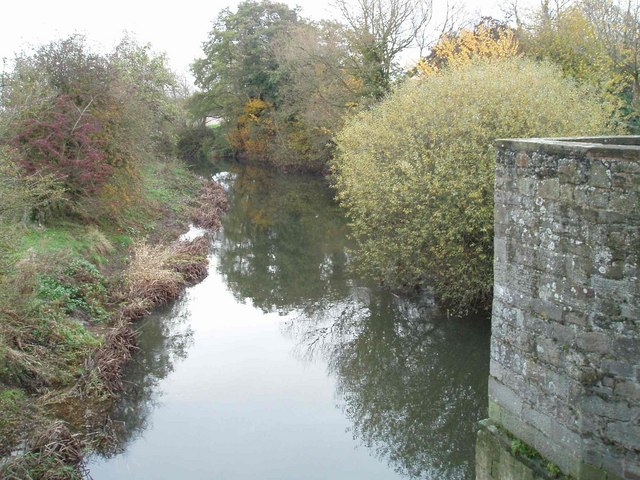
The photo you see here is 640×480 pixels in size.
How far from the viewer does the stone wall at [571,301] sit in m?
4.36

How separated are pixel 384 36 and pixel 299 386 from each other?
20.5m

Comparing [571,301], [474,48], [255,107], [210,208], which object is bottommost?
[210,208]

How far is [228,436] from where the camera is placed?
29.5ft

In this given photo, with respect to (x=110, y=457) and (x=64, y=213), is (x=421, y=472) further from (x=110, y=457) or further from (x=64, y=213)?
(x=64, y=213)

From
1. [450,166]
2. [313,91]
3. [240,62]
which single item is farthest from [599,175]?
[240,62]

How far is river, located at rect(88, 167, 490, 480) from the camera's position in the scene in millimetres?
8406

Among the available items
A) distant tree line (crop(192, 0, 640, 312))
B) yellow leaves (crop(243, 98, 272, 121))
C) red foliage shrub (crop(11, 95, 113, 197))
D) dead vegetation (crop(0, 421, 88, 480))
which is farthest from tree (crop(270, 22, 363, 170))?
dead vegetation (crop(0, 421, 88, 480))

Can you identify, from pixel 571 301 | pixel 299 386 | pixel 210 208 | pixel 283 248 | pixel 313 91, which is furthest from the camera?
pixel 313 91

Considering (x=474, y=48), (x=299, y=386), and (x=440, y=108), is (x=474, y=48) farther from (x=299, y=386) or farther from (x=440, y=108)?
(x=299, y=386)

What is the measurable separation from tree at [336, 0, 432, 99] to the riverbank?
13144 millimetres

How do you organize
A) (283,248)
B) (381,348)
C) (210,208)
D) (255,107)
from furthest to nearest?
1. (255,107)
2. (210,208)
3. (283,248)
4. (381,348)

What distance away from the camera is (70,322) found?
10648 millimetres

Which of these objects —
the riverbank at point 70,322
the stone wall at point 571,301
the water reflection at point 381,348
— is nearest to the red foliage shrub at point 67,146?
the riverbank at point 70,322

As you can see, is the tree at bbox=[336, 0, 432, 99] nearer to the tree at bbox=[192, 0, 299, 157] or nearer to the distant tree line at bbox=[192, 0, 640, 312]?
the distant tree line at bbox=[192, 0, 640, 312]
